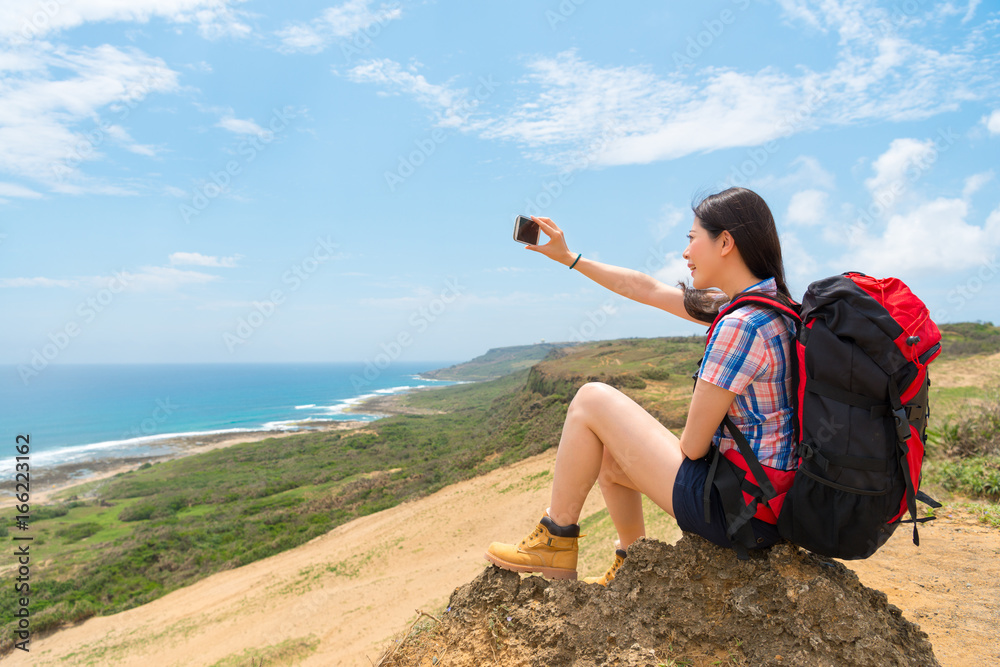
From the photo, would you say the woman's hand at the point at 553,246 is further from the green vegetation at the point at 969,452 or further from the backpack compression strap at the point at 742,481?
the green vegetation at the point at 969,452

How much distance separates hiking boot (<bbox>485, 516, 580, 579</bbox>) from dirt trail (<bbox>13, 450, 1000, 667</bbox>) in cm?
186

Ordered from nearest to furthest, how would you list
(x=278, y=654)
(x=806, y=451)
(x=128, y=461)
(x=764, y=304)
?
(x=806, y=451)
(x=764, y=304)
(x=278, y=654)
(x=128, y=461)

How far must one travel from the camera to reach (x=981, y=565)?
3619 mm

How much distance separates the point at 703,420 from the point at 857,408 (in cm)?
50

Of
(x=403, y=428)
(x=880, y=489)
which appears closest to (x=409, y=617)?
(x=880, y=489)

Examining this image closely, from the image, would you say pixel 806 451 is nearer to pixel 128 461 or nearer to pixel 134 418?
pixel 128 461

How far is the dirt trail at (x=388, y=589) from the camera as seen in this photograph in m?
3.31

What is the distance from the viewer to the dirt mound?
2104 millimetres

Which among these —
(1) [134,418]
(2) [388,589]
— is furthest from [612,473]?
(1) [134,418]

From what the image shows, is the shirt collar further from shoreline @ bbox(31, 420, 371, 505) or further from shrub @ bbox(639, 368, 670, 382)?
shoreline @ bbox(31, 420, 371, 505)

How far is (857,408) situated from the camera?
5.90 feet

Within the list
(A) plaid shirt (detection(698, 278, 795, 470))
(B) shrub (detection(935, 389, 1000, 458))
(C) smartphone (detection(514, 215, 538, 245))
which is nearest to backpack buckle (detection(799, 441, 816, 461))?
(A) plaid shirt (detection(698, 278, 795, 470))

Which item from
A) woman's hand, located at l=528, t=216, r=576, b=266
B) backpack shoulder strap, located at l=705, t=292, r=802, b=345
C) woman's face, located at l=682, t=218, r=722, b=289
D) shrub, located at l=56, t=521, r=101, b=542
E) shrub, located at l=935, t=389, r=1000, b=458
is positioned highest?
woman's hand, located at l=528, t=216, r=576, b=266

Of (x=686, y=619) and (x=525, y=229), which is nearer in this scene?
(x=686, y=619)
